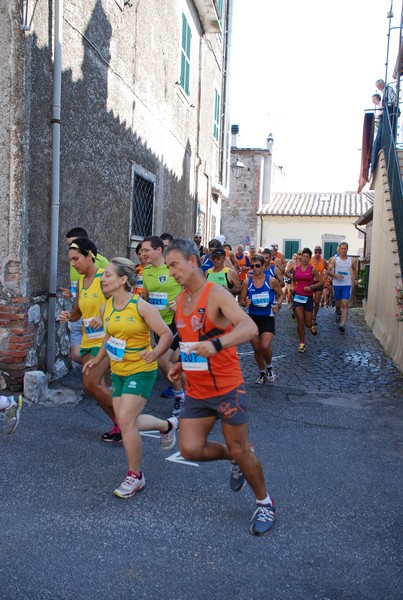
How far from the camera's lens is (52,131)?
7.05 m

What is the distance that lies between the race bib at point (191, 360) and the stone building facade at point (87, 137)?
127 inches

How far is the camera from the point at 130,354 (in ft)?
14.8

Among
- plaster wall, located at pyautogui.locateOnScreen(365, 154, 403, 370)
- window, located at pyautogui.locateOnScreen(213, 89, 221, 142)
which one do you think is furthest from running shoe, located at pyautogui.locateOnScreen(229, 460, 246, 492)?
window, located at pyautogui.locateOnScreen(213, 89, 221, 142)

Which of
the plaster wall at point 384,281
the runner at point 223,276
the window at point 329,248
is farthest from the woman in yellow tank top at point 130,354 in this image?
the window at point 329,248

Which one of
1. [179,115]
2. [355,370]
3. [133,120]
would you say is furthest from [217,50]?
[355,370]

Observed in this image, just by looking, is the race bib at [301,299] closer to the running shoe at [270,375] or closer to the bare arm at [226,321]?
the running shoe at [270,375]

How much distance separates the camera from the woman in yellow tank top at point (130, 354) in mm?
4363

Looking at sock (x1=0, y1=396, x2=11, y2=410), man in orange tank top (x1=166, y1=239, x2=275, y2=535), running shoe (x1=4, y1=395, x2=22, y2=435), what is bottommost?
running shoe (x1=4, y1=395, x2=22, y2=435)

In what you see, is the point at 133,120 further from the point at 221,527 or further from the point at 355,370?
the point at 221,527

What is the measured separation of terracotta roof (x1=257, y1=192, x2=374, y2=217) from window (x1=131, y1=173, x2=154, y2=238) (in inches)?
1097

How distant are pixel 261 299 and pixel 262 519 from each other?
4495 millimetres

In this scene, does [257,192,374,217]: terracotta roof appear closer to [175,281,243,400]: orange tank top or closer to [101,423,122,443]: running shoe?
[101,423,122,443]: running shoe

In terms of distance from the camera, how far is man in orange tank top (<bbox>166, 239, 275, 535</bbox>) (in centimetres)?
382

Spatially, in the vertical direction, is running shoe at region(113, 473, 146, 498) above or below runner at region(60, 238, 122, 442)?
below
